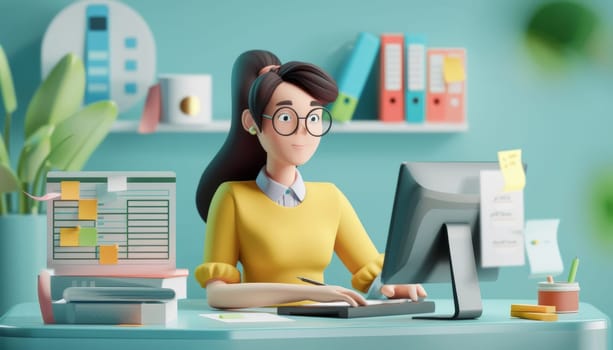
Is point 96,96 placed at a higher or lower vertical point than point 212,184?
higher

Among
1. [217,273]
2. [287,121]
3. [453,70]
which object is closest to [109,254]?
[217,273]

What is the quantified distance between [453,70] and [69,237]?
6.37ft

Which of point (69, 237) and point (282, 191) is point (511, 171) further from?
point (69, 237)

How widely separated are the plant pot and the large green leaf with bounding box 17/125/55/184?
15cm

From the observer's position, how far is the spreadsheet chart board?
2207 millimetres

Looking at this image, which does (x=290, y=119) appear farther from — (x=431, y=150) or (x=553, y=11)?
(x=553, y=11)

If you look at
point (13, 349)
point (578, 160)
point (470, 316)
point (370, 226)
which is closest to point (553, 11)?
point (578, 160)

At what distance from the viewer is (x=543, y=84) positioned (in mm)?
3941

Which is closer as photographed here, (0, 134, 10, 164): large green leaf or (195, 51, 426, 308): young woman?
(195, 51, 426, 308): young woman

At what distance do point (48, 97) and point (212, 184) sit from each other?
3.24ft

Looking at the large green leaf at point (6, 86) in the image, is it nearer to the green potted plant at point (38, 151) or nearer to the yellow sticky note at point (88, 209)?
the green potted plant at point (38, 151)

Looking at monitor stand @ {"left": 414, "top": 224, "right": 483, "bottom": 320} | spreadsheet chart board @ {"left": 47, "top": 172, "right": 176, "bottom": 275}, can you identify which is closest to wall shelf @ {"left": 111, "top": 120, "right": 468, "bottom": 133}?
spreadsheet chart board @ {"left": 47, "top": 172, "right": 176, "bottom": 275}

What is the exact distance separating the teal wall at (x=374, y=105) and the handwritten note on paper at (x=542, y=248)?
1509 millimetres

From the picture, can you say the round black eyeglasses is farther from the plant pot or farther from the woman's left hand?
the plant pot
